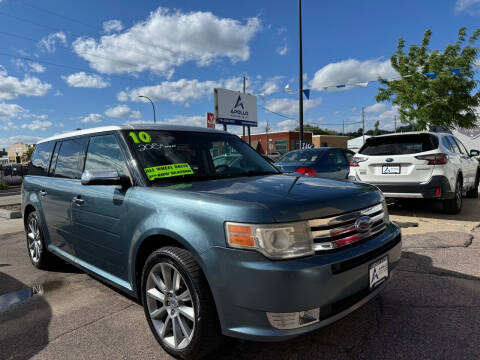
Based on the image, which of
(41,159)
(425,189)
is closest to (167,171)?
(41,159)

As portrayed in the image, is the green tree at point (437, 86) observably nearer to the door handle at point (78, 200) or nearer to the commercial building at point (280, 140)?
the door handle at point (78, 200)

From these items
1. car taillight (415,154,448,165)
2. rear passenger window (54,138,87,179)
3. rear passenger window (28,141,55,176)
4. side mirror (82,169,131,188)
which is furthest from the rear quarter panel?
car taillight (415,154,448,165)

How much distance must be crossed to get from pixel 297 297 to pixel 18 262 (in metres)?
4.58

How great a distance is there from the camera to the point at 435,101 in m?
16.4

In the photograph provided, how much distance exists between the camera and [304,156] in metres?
8.16

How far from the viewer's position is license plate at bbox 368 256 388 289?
2.15 meters

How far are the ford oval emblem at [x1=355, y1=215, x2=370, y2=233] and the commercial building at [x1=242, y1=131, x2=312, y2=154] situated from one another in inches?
2205

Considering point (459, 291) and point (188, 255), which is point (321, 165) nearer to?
point (459, 291)

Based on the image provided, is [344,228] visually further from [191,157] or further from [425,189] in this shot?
[425,189]

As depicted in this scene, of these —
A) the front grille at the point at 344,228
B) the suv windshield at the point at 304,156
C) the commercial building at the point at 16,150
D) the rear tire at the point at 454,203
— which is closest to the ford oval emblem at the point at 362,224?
the front grille at the point at 344,228

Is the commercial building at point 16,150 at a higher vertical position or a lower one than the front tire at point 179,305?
higher

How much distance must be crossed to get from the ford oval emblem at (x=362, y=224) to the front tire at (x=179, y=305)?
104cm

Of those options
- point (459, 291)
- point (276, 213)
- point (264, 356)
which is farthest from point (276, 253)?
point (459, 291)

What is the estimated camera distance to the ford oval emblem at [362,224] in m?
2.15
